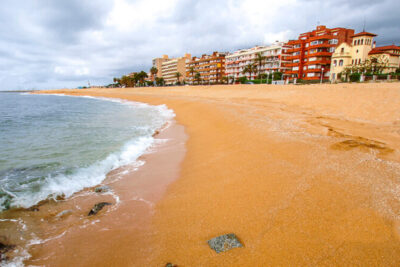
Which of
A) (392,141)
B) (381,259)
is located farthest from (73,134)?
(392,141)

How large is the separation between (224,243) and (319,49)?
6718 centimetres

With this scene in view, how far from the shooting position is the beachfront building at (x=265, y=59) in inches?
2763

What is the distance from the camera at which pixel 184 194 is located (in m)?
5.33

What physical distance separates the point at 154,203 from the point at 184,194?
2.52ft

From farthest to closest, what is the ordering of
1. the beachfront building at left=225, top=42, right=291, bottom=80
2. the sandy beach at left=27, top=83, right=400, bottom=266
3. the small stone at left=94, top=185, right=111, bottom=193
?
the beachfront building at left=225, top=42, right=291, bottom=80, the small stone at left=94, top=185, right=111, bottom=193, the sandy beach at left=27, top=83, right=400, bottom=266

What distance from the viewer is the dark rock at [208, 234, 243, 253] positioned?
3354mm

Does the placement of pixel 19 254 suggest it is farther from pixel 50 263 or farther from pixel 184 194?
pixel 184 194

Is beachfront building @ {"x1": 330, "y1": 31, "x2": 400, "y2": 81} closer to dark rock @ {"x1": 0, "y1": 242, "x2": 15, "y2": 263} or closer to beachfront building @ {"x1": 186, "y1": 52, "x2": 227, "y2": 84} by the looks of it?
beachfront building @ {"x1": 186, "y1": 52, "x2": 227, "y2": 84}

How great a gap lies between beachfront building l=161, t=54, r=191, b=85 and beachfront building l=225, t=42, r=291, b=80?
42.1 metres

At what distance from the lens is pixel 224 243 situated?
3.42m

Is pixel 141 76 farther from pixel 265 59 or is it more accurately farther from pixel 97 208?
pixel 97 208

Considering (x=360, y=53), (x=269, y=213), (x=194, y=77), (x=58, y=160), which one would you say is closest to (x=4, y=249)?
(x=269, y=213)

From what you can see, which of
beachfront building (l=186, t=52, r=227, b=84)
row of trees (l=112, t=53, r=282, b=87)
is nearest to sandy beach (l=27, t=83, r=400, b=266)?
row of trees (l=112, t=53, r=282, b=87)

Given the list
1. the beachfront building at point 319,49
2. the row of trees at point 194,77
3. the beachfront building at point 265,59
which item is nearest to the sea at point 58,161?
the beachfront building at point 319,49
